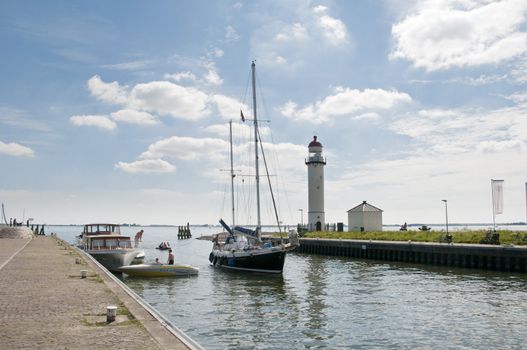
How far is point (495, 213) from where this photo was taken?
48375 mm

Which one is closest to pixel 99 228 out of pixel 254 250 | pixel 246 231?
pixel 246 231

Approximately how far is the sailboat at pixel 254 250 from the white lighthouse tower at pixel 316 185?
31.9 meters

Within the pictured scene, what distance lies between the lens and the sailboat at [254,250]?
3953cm

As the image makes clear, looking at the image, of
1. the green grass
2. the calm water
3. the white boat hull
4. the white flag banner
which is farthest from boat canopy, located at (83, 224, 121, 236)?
the white flag banner

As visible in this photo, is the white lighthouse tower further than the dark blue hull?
Yes

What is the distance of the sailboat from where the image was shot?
3953 cm

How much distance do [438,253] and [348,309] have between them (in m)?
26.6

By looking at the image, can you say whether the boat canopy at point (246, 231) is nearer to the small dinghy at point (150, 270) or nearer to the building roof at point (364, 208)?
the small dinghy at point (150, 270)

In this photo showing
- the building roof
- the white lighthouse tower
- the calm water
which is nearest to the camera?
the calm water

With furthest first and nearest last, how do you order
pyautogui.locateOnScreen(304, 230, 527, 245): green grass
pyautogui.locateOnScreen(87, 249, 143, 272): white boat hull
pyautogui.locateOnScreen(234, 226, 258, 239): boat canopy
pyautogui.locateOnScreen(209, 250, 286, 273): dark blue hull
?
pyautogui.locateOnScreen(304, 230, 527, 245): green grass → pyautogui.locateOnScreen(234, 226, 258, 239): boat canopy → pyautogui.locateOnScreen(87, 249, 143, 272): white boat hull → pyautogui.locateOnScreen(209, 250, 286, 273): dark blue hull

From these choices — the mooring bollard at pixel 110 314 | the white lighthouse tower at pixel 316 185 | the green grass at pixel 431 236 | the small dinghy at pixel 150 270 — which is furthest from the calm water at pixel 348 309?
the white lighthouse tower at pixel 316 185

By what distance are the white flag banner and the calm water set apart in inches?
480

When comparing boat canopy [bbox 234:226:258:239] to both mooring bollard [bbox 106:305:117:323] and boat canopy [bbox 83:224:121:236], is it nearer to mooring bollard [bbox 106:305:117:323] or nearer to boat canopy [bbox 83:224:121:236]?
boat canopy [bbox 83:224:121:236]

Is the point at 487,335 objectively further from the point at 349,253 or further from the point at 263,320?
the point at 349,253
